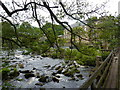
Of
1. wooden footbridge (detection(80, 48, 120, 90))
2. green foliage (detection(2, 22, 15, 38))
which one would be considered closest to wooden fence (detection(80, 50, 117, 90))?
wooden footbridge (detection(80, 48, 120, 90))

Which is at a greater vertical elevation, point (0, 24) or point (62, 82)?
point (0, 24)

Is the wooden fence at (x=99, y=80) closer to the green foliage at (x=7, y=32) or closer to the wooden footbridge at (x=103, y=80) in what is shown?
the wooden footbridge at (x=103, y=80)

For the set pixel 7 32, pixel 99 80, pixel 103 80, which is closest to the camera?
pixel 99 80

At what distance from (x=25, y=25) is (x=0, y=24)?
1.05 m

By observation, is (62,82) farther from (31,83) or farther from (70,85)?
(31,83)

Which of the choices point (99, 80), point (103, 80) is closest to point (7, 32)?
point (99, 80)

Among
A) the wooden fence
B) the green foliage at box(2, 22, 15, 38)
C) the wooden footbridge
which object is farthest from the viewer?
the green foliage at box(2, 22, 15, 38)

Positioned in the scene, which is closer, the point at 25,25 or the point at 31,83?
the point at 25,25

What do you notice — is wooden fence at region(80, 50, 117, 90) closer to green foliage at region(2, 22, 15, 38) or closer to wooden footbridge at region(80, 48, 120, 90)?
wooden footbridge at region(80, 48, 120, 90)

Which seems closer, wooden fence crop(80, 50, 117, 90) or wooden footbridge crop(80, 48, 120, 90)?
wooden fence crop(80, 50, 117, 90)

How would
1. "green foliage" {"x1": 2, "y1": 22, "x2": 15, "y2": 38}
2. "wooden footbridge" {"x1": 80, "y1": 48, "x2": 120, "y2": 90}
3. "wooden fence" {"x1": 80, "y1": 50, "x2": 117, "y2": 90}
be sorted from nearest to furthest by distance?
"wooden fence" {"x1": 80, "y1": 50, "x2": 117, "y2": 90}
"wooden footbridge" {"x1": 80, "y1": 48, "x2": 120, "y2": 90}
"green foliage" {"x1": 2, "y1": 22, "x2": 15, "y2": 38}

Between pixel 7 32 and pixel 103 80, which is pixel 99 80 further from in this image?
pixel 7 32

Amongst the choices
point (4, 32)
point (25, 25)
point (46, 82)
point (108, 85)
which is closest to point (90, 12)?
point (108, 85)

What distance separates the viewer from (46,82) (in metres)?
6.27
